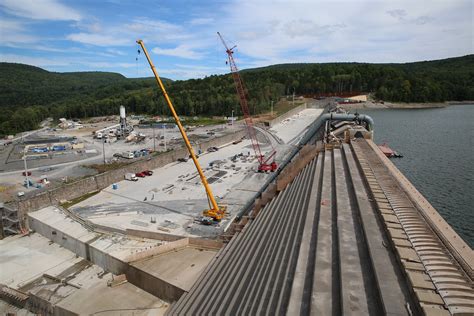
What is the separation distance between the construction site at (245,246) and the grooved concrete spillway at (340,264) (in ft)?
0.15

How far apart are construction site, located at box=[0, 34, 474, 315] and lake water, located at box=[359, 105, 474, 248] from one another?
262 inches

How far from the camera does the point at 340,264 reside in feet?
29.3

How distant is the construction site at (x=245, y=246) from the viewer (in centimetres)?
819

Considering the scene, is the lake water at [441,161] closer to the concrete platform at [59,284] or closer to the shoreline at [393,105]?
the concrete platform at [59,284]

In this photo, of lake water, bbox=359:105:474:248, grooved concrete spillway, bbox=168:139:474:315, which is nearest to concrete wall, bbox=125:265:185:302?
grooved concrete spillway, bbox=168:139:474:315

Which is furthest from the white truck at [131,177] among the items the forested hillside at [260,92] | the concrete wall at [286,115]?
the forested hillside at [260,92]

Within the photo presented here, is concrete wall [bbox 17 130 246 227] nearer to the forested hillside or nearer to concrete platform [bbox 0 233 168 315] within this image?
concrete platform [bbox 0 233 168 315]

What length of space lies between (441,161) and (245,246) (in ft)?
112

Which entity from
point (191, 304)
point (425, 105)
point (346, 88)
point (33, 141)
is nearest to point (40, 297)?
point (191, 304)

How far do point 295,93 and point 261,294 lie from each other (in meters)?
131

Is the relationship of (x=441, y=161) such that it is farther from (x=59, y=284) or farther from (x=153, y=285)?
(x=59, y=284)

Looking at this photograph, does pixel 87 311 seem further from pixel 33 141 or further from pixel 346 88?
pixel 346 88

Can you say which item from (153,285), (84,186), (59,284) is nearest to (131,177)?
(84,186)

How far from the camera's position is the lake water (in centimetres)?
2381
